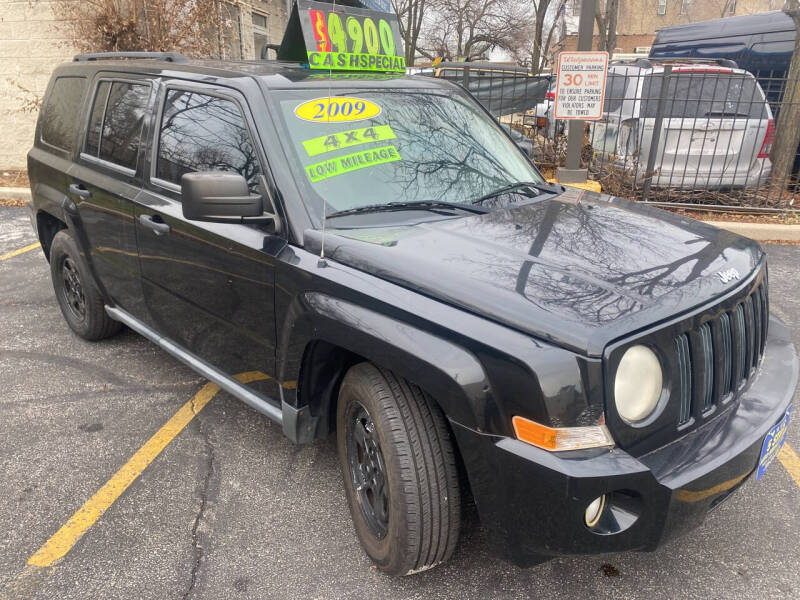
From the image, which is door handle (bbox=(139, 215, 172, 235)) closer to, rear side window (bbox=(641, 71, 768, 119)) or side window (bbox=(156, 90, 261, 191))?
side window (bbox=(156, 90, 261, 191))

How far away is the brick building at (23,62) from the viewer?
9.91 m

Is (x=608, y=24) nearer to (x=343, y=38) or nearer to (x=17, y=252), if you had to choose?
(x=17, y=252)

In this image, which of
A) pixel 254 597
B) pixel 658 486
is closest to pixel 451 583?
pixel 254 597

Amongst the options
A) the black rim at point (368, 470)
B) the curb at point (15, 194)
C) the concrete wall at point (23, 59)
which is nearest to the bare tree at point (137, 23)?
the concrete wall at point (23, 59)

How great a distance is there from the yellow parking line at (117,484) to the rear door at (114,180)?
66cm

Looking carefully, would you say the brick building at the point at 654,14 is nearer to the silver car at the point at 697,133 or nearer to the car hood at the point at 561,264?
the silver car at the point at 697,133

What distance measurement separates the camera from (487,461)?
2.00m

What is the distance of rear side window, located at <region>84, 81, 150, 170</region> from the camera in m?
3.53

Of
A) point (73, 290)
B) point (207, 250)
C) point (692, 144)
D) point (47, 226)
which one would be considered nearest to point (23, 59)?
point (47, 226)

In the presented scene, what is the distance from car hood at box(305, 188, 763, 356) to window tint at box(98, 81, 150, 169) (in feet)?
5.20

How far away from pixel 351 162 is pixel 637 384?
1499 millimetres

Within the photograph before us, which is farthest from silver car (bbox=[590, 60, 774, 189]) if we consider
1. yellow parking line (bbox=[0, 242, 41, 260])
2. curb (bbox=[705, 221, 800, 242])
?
yellow parking line (bbox=[0, 242, 41, 260])

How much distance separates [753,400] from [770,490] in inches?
37.2

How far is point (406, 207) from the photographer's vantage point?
2.77 m
